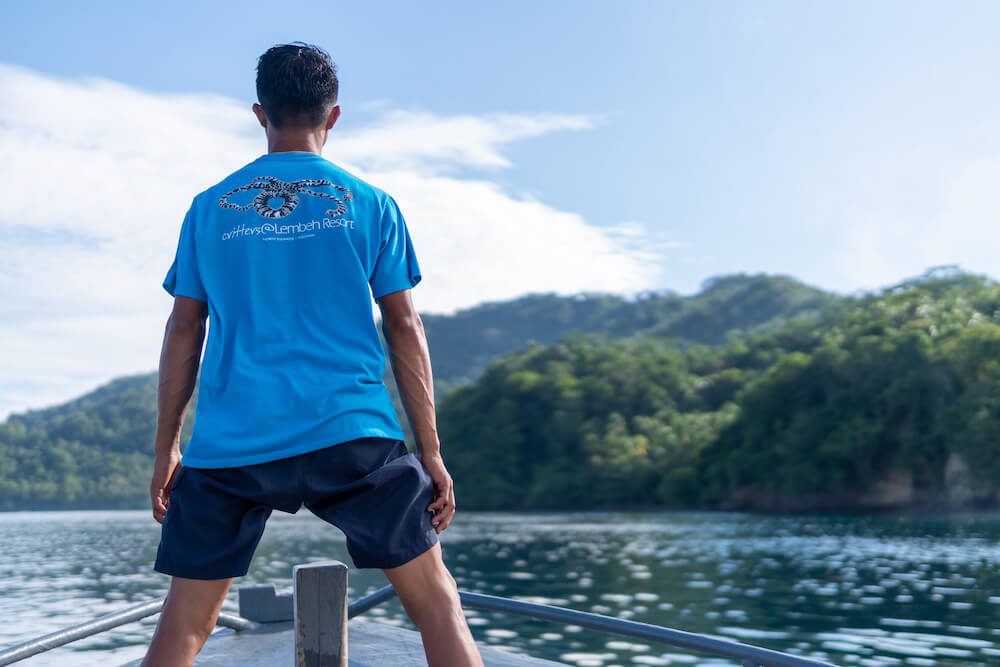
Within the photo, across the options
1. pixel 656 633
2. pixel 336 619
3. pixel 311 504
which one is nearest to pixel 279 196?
pixel 311 504

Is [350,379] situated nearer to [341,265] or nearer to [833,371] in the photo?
[341,265]

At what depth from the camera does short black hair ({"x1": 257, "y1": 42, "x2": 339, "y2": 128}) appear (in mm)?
2168

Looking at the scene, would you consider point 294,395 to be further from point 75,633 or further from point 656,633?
point 75,633

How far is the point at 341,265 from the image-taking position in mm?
2025

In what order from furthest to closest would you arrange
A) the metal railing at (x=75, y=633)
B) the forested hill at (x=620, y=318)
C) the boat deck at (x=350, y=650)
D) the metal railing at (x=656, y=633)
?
1. the forested hill at (x=620, y=318)
2. the boat deck at (x=350, y=650)
3. the metal railing at (x=75, y=633)
4. the metal railing at (x=656, y=633)

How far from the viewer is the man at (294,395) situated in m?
1.94

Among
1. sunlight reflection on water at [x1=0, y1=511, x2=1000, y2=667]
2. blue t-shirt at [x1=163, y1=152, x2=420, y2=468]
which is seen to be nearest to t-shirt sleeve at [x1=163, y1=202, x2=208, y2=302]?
blue t-shirt at [x1=163, y1=152, x2=420, y2=468]

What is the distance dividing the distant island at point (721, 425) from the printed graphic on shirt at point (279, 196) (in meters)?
57.1

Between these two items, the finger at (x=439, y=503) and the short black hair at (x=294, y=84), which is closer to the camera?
the finger at (x=439, y=503)

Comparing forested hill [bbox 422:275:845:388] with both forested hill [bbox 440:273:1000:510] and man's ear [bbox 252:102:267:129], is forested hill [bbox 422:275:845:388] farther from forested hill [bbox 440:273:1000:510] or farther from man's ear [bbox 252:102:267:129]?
man's ear [bbox 252:102:267:129]

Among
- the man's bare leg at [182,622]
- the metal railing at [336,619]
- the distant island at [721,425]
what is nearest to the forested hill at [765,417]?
the distant island at [721,425]

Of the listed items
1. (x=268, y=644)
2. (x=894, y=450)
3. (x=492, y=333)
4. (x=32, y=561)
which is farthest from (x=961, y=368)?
(x=492, y=333)

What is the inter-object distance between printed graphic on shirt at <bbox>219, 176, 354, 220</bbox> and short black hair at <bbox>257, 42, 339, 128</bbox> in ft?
0.58

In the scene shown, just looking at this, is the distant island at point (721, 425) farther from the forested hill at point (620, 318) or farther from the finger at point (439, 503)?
the finger at point (439, 503)
